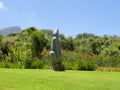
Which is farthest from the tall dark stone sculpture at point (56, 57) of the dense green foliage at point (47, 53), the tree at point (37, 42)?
the tree at point (37, 42)

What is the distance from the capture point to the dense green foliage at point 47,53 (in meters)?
21.2

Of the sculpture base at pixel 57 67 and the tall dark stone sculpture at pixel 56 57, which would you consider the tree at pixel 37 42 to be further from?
the sculpture base at pixel 57 67

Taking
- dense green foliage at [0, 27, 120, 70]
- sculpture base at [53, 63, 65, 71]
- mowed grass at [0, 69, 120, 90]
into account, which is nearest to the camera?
mowed grass at [0, 69, 120, 90]

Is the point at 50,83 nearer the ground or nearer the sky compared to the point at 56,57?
nearer the ground

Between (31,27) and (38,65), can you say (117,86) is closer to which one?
(38,65)

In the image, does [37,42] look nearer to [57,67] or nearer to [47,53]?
[47,53]

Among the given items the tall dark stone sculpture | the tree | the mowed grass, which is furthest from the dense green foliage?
the mowed grass

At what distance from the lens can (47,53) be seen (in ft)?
101

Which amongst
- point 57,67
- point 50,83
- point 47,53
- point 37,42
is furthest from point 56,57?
point 37,42

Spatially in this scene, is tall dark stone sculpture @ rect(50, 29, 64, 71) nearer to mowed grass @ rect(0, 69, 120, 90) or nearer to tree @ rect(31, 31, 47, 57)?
mowed grass @ rect(0, 69, 120, 90)

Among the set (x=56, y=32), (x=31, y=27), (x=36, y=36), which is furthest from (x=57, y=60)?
(x=31, y=27)

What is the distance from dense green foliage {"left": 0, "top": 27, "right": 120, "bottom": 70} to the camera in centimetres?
2117

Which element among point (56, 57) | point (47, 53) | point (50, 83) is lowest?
point (50, 83)

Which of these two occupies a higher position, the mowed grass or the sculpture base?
the sculpture base
